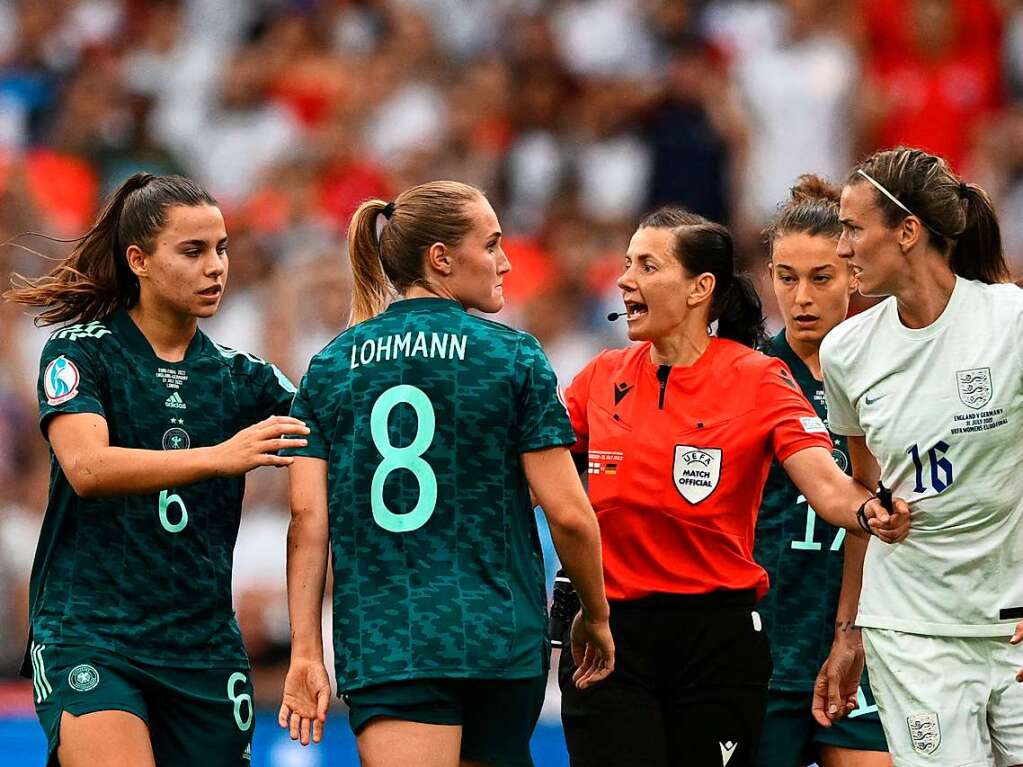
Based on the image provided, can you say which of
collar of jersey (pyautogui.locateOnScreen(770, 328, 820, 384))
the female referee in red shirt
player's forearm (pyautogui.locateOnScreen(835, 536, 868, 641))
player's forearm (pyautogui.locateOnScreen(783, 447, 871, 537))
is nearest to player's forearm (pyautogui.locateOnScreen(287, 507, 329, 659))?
the female referee in red shirt

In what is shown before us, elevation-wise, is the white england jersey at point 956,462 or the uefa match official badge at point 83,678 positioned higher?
the white england jersey at point 956,462

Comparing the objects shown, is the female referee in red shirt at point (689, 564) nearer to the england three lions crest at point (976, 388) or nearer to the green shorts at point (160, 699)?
the england three lions crest at point (976, 388)

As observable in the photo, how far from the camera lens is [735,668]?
512cm

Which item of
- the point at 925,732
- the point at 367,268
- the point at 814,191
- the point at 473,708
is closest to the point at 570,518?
the point at 473,708

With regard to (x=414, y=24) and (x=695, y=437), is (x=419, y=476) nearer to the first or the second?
(x=695, y=437)

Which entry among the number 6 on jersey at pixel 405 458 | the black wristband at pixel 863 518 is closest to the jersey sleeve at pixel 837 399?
the black wristband at pixel 863 518

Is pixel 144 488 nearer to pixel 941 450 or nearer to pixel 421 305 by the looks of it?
pixel 421 305

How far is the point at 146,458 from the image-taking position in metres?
4.59

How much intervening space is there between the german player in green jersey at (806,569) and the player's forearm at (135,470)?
2.00 meters

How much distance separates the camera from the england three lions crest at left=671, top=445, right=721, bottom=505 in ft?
16.7

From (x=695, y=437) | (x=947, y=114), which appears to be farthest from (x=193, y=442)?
(x=947, y=114)

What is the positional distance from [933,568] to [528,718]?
115 centimetres

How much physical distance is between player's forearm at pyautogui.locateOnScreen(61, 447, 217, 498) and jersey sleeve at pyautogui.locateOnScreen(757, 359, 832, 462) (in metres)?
1.66

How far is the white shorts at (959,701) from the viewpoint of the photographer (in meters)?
4.51
